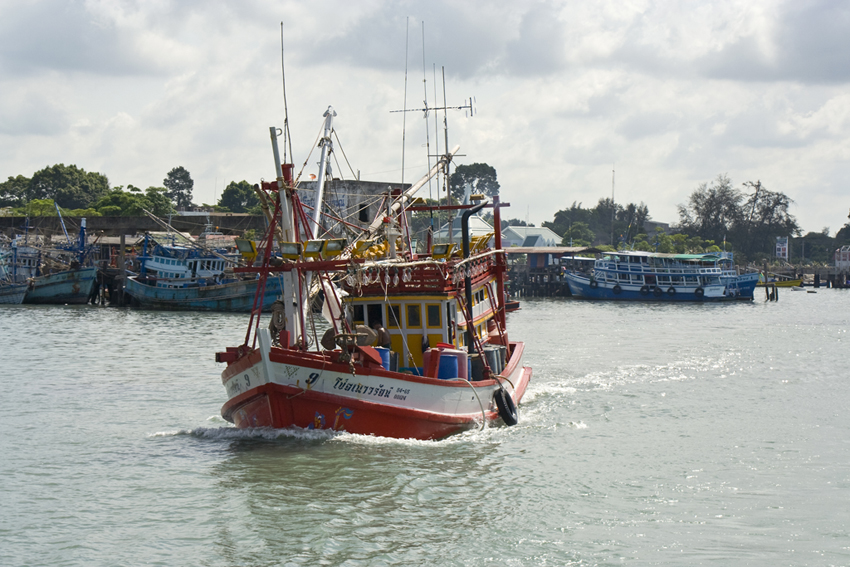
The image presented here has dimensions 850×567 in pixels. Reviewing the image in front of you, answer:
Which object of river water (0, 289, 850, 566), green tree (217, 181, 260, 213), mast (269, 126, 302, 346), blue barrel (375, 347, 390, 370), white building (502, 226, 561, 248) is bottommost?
river water (0, 289, 850, 566)

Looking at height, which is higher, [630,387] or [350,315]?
[350,315]

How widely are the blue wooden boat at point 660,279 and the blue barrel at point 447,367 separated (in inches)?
2329

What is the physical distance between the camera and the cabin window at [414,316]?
62.9 feet

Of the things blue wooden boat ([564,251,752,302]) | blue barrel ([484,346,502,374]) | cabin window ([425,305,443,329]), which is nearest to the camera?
cabin window ([425,305,443,329])

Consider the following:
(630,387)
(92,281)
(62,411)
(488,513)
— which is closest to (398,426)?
(488,513)

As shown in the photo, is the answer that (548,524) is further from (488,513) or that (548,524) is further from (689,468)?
(689,468)

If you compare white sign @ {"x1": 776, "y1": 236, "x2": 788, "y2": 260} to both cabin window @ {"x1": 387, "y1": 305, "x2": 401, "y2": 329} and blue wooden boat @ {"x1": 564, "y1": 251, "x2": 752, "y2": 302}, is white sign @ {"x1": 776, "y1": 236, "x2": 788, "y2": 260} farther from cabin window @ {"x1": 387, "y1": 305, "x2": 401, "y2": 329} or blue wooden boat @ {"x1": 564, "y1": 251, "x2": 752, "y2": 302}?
cabin window @ {"x1": 387, "y1": 305, "x2": 401, "y2": 329}

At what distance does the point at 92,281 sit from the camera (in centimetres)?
6366

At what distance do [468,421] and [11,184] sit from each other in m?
120

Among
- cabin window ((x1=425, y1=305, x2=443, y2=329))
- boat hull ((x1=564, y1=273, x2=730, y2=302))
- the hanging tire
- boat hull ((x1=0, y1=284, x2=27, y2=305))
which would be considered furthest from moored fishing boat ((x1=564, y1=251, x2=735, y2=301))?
cabin window ((x1=425, y1=305, x2=443, y2=329))

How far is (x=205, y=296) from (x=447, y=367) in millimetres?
44805

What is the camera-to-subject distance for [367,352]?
53.4ft

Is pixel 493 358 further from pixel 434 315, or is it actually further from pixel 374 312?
pixel 374 312

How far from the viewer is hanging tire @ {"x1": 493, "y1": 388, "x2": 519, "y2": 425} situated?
19453mm
